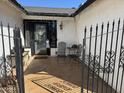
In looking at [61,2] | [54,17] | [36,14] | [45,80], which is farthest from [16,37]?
[61,2]

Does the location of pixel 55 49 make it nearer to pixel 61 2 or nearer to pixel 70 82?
pixel 70 82

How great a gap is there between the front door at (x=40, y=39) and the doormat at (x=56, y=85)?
4.78 metres

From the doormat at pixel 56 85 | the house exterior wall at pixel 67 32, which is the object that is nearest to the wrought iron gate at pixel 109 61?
the doormat at pixel 56 85

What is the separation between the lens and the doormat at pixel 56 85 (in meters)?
4.22

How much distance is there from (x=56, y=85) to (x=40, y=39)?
18.9 ft

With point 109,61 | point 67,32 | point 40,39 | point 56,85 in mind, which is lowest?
point 56,85

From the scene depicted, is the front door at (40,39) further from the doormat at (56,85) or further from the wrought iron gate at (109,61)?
the wrought iron gate at (109,61)

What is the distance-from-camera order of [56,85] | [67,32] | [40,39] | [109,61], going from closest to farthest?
[109,61] → [56,85] → [67,32] → [40,39]

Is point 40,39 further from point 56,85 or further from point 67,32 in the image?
point 56,85

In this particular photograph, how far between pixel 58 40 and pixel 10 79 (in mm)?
6193

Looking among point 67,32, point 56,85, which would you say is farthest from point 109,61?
point 67,32

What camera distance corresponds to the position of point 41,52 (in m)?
9.97

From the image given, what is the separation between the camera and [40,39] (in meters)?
10.0

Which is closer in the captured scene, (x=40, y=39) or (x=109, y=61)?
(x=109, y=61)
